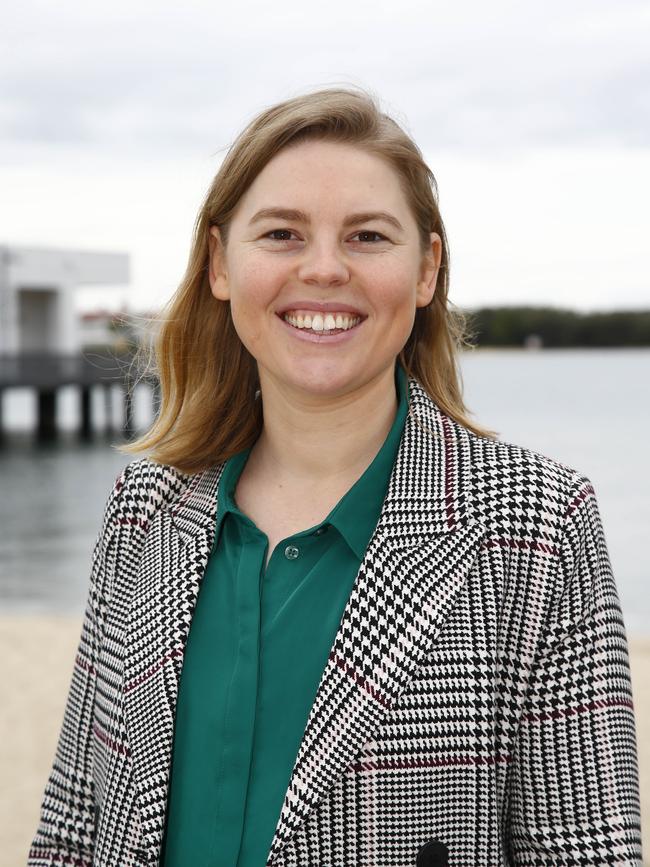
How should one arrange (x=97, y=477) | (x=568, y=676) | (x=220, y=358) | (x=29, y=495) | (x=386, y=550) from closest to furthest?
(x=568, y=676), (x=386, y=550), (x=220, y=358), (x=29, y=495), (x=97, y=477)

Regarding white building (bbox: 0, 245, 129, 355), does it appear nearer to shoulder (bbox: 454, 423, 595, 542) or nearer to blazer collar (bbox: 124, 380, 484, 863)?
blazer collar (bbox: 124, 380, 484, 863)

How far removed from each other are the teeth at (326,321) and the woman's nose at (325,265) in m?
0.06

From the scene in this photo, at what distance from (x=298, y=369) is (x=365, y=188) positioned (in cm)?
35

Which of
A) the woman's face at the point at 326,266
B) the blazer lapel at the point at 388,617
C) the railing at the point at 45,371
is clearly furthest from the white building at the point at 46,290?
the blazer lapel at the point at 388,617

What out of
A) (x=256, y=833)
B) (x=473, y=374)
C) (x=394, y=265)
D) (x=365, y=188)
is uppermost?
(x=365, y=188)

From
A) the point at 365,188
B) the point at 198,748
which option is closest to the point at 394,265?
the point at 365,188

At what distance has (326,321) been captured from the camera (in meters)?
2.03

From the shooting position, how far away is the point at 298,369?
6.82 feet

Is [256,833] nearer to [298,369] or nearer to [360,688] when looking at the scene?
[360,688]

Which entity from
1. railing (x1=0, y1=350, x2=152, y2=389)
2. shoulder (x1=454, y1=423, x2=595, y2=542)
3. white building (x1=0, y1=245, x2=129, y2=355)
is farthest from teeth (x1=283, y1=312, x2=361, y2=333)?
white building (x1=0, y1=245, x2=129, y2=355)

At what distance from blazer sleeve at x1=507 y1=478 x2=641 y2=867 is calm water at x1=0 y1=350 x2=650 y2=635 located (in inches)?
80.2

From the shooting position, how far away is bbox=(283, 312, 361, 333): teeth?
6.67 ft

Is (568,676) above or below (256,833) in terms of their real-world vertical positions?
above

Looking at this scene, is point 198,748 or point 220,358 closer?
point 198,748
